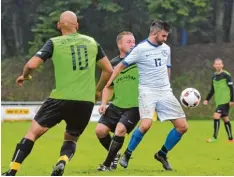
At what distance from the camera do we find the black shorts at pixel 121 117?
33.0ft

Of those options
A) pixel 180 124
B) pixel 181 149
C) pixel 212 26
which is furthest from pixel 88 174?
pixel 212 26

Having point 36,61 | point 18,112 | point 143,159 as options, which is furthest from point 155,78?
point 18,112

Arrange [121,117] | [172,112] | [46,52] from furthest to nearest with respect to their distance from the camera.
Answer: [121,117]
[172,112]
[46,52]

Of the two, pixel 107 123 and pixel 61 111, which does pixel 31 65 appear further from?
pixel 107 123

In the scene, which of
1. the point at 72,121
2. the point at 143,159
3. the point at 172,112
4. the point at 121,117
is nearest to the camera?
the point at 72,121

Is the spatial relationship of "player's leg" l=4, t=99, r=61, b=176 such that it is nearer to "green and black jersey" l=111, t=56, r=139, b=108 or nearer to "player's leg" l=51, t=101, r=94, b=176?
"player's leg" l=51, t=101, r=94, b=176

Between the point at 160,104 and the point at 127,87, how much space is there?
2.43 ft

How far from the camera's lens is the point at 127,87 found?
10.3m

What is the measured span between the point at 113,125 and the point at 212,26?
39333 mm

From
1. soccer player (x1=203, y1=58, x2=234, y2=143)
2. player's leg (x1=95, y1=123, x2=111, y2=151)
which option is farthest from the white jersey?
soccer player (x1=203, y1=58, x2=234, y2=143)

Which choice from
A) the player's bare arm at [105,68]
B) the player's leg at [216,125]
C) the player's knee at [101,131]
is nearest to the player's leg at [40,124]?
the player's bare arm at [105,68]

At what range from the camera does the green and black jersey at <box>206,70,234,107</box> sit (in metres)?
16.7

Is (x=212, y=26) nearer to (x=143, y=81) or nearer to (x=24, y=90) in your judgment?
(x=24, y=90)

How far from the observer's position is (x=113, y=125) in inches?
408
